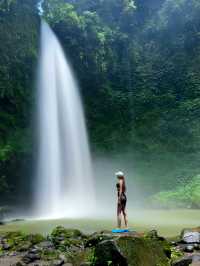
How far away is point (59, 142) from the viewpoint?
72.7ft

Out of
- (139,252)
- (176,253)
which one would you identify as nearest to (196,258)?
(176,253)

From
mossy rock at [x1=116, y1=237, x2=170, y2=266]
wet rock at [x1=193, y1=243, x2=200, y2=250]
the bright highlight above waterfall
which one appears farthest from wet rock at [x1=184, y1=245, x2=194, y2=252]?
the bright highlight above waterfall

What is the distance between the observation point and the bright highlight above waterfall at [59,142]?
790 inches

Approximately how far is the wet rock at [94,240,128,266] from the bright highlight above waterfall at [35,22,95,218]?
1115cm

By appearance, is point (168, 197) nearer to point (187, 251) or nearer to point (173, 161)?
point (173, 161)

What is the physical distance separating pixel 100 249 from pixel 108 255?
160 mm

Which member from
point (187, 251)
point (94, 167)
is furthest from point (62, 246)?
point (94, 167)

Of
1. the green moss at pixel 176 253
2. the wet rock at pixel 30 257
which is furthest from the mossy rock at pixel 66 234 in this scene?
the green moss at pixel 176 253

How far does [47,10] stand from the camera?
2725 cm

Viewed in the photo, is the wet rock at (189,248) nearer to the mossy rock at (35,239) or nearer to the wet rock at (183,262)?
the wet rock at (183,262)

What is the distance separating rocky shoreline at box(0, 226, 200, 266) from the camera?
6.32 metres

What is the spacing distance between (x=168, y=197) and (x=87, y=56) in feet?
36.7

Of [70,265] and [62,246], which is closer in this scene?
[70,265]

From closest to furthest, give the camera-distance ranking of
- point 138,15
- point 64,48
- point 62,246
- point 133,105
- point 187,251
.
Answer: point 187,251 → point 62,246 → point 64,48 → point 133,105 → point 138,15
